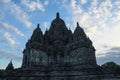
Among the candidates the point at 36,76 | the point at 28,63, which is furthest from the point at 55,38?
the point at 36,76

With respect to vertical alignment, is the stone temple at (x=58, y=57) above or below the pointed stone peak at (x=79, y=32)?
below

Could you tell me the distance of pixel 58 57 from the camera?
3812cm

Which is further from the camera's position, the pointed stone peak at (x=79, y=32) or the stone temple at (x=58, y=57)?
the pointed stone peak at (x=79, y=32)

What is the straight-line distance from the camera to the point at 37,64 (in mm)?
35750

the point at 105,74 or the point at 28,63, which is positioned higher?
the point at 28,63

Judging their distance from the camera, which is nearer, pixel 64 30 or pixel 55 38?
pixel 55 38

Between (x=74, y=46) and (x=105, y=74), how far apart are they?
1403cm

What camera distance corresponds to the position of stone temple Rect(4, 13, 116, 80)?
2375cm

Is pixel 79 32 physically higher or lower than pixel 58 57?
higher

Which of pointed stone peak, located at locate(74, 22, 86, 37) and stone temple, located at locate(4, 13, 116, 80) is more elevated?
pointed stone peak, located at locate(74, 22, 86, 37)

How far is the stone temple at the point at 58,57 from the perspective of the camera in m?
23.8

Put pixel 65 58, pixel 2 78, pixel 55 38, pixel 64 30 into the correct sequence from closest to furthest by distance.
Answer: pixel 2 78
pixel 65 58
pixel 55 38
pixel 64 30

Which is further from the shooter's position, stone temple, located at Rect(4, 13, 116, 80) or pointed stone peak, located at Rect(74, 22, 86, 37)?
pointed stone peak, located at Rect(74, 22, 86, 37)

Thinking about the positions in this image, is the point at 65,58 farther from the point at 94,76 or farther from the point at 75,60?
the point at 94,76
